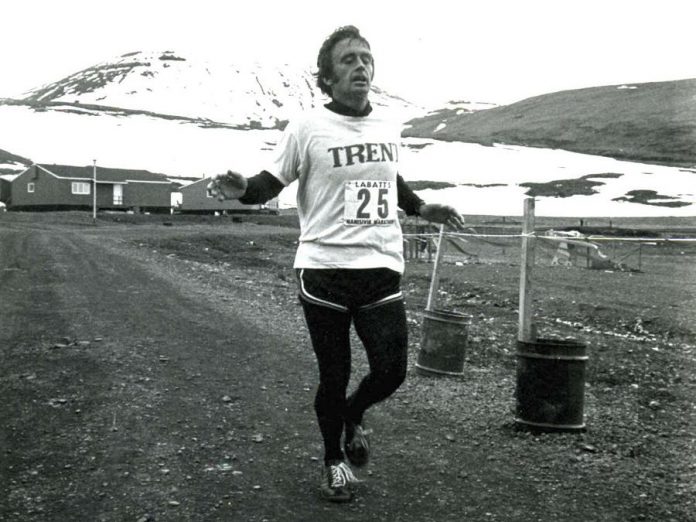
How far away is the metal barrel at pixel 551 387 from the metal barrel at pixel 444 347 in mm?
1846

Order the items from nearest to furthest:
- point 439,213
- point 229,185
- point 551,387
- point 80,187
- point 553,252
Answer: point 229,185, point 439,213, point 551,387, point 553,252, point 80,187

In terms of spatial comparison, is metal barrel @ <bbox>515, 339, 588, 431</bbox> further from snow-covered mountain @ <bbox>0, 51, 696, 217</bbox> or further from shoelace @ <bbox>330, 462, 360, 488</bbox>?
snow-covered mountain @ <bbox>0, 51, 696, 217</bbox>

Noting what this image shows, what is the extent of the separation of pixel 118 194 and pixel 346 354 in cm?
8580

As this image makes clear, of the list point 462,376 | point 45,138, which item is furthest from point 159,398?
point 45,138

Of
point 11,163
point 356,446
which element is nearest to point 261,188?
point 356,446

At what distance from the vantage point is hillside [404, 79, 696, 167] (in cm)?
11131

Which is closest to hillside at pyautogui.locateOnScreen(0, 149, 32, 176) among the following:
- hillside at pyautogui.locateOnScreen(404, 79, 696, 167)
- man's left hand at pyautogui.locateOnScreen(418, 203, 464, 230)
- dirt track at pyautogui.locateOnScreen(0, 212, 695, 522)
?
hillside at pyautogui.locateOnScreen(404, 79, 696, 167)

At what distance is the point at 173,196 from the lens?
95375 millimetres

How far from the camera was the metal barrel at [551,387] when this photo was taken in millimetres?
6062

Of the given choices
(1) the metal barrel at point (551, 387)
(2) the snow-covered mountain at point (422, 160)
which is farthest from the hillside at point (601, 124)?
(1) the metal barrel at point (551, 387)

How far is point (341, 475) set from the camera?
14.8 ft

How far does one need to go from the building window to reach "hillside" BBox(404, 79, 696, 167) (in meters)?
57.8

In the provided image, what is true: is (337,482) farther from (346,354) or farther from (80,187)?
(80,187)

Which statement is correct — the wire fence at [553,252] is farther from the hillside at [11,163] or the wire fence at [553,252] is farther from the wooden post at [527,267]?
the hillside at [11,163]
